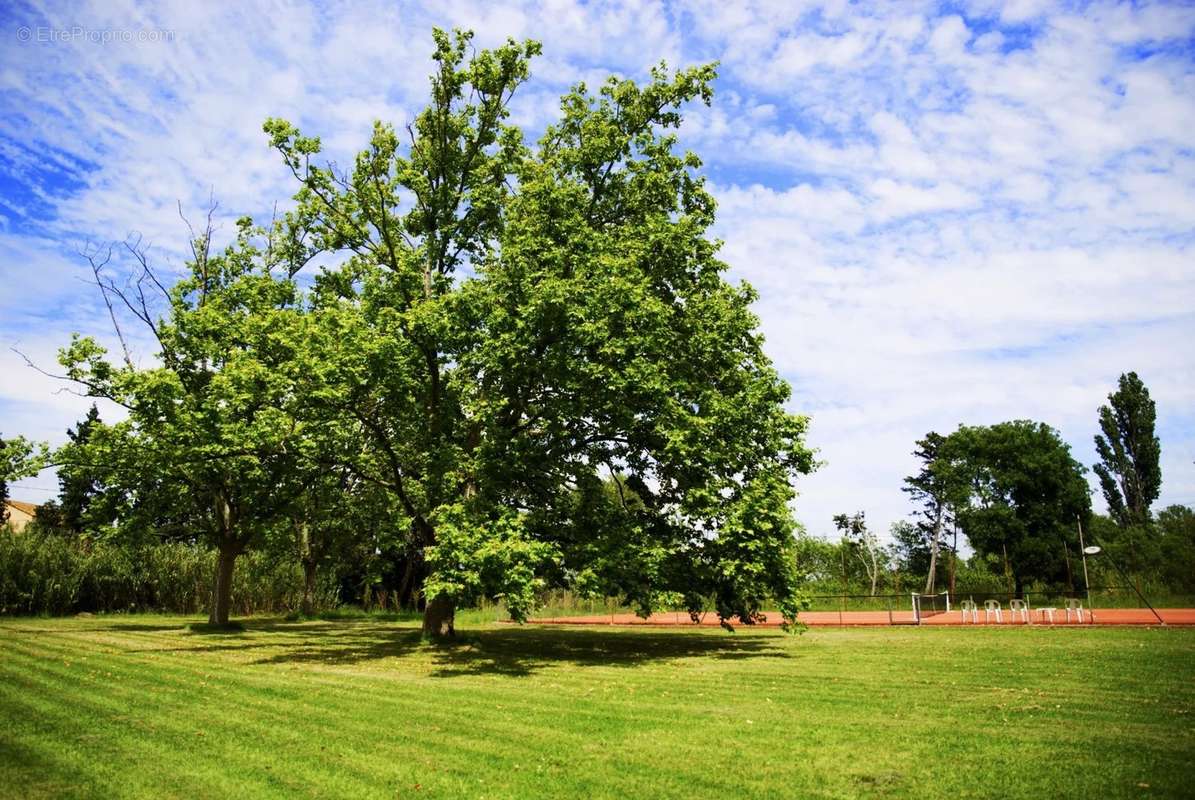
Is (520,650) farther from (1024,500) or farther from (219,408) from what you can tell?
(1024,500)

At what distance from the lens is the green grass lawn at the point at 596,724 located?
7418 millimetres

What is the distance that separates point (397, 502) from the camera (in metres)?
22.6

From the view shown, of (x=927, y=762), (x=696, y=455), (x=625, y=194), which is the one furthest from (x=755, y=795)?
(x=625, y=194)

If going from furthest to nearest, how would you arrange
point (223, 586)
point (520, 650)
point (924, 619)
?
point (924, 619) < point (223, 586) < point (520, 650)

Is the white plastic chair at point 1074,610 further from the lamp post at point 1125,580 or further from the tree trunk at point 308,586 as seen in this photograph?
the tree trunk at point 308,586

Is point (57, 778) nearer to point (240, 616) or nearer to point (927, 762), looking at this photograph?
point (927, 762)

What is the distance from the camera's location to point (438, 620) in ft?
76.1

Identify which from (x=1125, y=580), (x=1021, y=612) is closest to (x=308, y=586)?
(x=1021, y=612)

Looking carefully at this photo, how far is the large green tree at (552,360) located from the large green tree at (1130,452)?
67636mm

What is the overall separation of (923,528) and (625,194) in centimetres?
6313

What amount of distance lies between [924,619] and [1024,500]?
109 ft

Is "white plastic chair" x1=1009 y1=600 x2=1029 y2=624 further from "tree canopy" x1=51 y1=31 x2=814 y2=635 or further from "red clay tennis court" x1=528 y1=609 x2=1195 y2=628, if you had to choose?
"tree canopy" x1=51 y1=31 x2=814 y2=635

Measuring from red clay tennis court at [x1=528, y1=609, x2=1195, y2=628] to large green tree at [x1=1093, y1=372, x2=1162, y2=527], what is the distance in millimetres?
42890

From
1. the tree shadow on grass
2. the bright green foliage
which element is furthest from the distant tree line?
the tree shadow on grass
